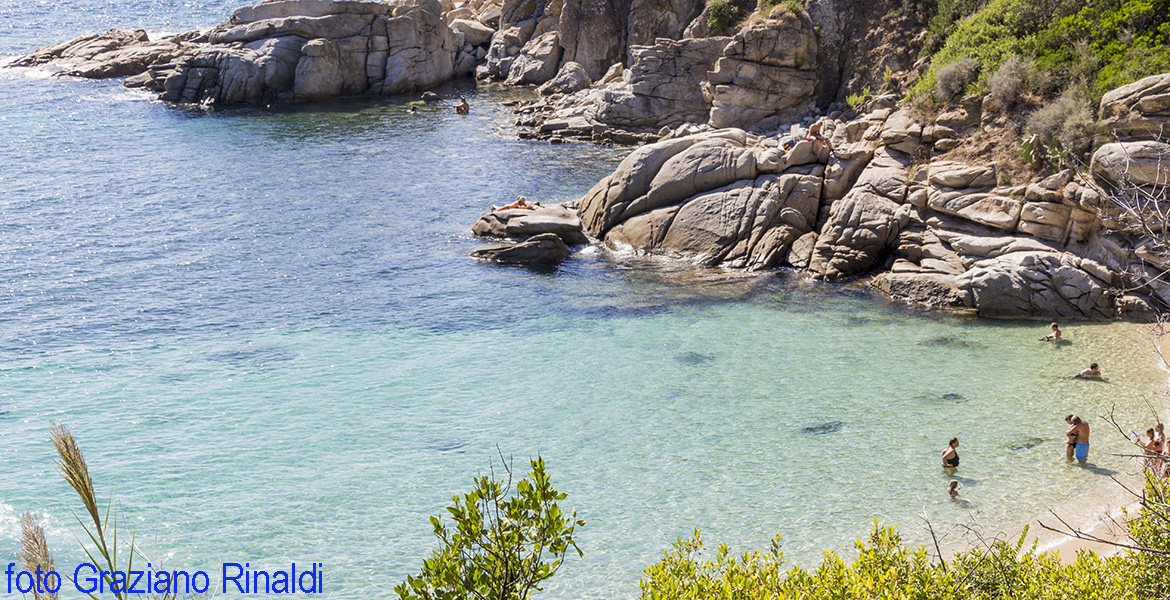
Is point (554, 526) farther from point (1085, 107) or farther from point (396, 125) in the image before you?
point (396, 125)

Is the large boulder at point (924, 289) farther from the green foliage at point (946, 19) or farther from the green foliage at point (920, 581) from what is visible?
the green foliage at point (920, 581)

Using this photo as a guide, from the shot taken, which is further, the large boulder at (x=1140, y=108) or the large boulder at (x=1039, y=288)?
the large boulder at (x=1039, y=288)

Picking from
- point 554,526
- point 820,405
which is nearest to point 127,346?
point 820,405

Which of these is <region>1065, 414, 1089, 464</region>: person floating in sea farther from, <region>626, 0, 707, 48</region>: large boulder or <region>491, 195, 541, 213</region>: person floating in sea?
<region>626, 0, 707, 48</region>: large boulder

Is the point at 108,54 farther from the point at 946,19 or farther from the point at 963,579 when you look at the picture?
the point at 963,579

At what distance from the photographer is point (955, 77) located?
106ft

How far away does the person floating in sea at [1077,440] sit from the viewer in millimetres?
18703

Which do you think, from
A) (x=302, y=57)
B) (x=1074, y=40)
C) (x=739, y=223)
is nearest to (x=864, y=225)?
(x=739, y=223)

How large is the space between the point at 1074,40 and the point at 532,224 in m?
20.5

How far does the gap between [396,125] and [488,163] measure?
1205 cm

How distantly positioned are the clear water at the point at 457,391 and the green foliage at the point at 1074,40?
927 cm

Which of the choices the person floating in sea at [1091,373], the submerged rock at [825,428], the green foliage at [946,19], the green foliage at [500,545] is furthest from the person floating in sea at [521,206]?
the green foliage at [500,545]

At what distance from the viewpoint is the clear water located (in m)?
17.6

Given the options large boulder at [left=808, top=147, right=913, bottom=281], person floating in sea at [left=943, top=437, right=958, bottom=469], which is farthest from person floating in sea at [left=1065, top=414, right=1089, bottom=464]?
large boulder at [left=808, top=147, right=913, bottom=281]
